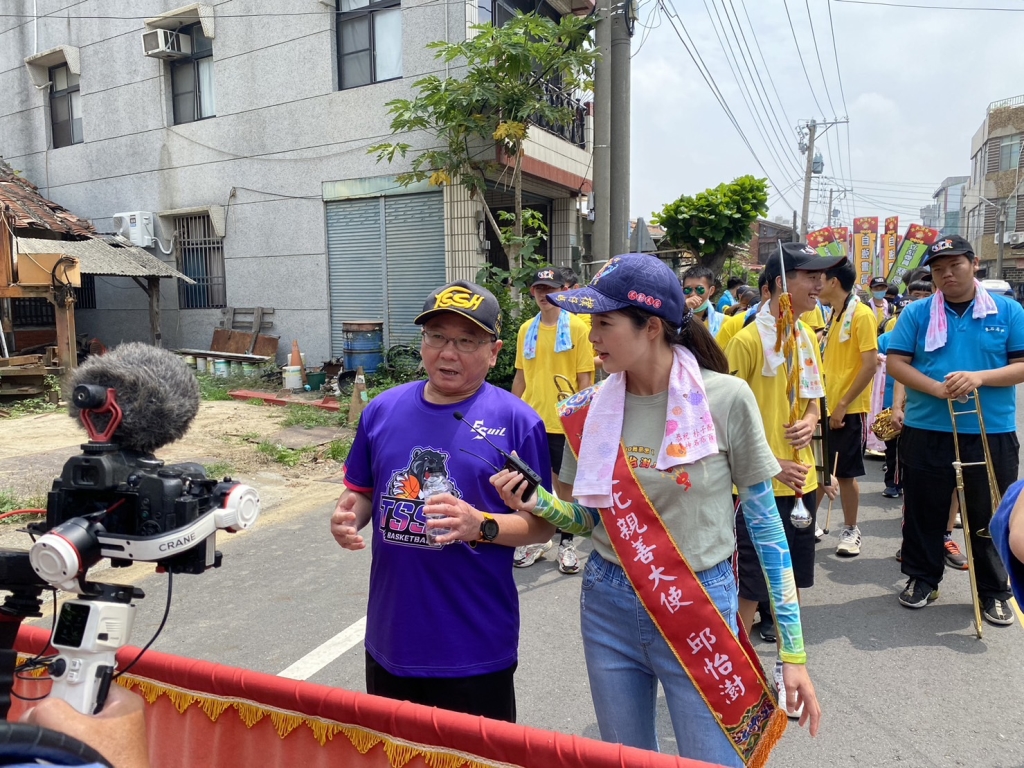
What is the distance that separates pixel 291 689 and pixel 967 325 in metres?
3.87

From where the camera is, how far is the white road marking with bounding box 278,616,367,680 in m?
3.46

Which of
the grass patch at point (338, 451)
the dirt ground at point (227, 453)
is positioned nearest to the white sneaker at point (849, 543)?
the dirt ground at point (227, 453)

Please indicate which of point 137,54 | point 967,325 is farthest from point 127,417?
point 137,54

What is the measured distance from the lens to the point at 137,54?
13039 mm

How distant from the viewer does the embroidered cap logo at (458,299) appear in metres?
2.04

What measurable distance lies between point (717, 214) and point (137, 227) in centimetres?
1061

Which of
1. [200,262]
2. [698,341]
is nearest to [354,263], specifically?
[200,262]

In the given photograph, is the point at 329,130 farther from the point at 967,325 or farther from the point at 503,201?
the point at 967,325

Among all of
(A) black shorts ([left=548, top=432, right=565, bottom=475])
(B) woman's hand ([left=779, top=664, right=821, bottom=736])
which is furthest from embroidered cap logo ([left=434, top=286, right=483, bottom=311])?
(A) black shorts ([left=548, top=432, right=565, bottom=475])

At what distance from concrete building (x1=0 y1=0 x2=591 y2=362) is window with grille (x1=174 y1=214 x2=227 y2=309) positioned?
4 cm

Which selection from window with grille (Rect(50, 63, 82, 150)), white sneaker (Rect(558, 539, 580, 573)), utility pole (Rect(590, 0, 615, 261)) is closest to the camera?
white sneaker (Rect(558, 539, 580, 573))

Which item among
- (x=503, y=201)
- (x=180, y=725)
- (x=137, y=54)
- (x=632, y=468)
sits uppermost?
(x=137, y=54)

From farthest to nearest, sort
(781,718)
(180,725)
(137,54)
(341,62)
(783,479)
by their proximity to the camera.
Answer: (137,54) < (341,62) < (783,479) < (180,725) < (781,718)

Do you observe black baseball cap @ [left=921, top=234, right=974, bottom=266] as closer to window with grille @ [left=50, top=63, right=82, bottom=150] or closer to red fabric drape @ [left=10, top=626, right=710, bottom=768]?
red fabric drape @ [left=10, top=626, right=710, bottom=768]
